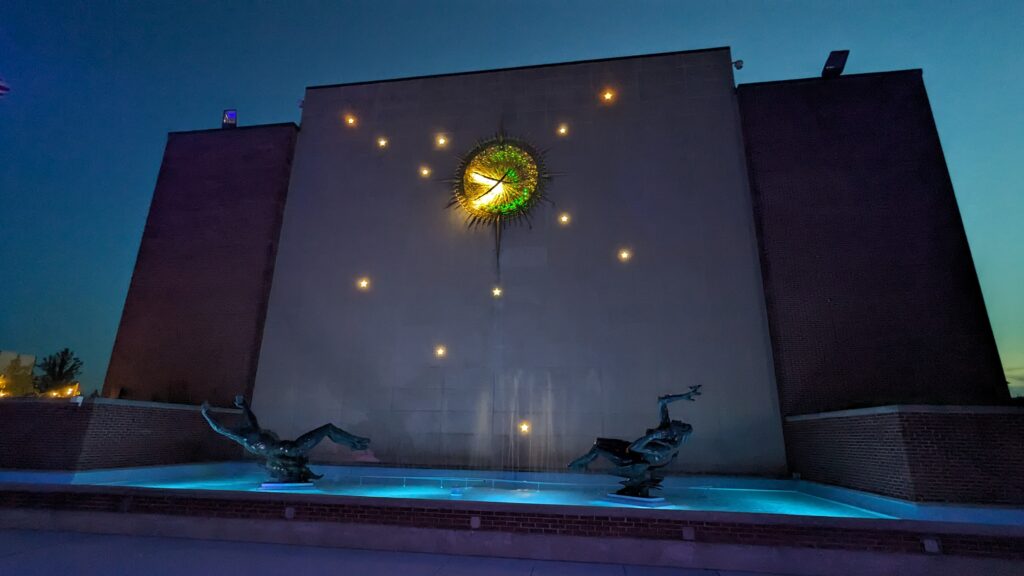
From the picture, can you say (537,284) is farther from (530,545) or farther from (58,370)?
(58,370)

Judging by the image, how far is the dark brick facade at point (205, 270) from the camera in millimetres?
13141

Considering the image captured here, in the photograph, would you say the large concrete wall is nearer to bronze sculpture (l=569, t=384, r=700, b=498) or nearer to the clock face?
the clock face

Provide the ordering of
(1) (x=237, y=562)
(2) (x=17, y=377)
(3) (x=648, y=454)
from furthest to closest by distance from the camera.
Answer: (2) (x=17, y=377) → (3) (x=648, y=454) → (1) (x=237, y=562)

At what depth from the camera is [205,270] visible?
14.1 metres

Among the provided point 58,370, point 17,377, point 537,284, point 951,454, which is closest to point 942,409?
point 951,454

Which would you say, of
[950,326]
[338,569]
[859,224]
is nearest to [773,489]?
[950,326]

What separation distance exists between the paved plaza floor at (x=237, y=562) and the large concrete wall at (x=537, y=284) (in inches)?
210

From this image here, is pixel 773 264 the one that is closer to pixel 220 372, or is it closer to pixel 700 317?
pixel 700 317

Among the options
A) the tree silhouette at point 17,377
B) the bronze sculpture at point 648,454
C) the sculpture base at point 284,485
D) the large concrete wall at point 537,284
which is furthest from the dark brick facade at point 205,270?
the tree silhouette at point 17,377

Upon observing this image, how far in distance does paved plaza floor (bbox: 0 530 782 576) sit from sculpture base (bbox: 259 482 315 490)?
4.93 ft

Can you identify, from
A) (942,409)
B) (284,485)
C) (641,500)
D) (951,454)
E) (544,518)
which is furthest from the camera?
(284,485)

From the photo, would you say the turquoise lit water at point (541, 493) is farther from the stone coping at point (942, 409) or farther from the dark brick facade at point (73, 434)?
the stone coping at point (942, 409)

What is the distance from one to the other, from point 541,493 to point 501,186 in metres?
8.62

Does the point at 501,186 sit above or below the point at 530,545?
above
